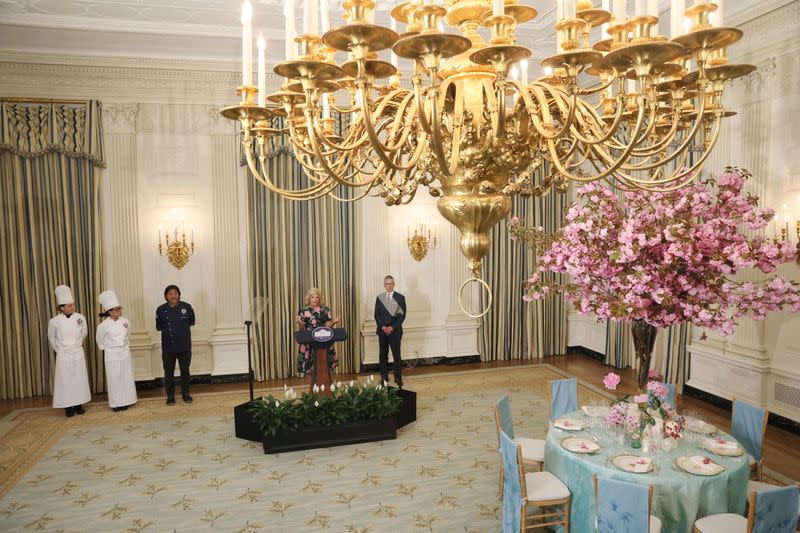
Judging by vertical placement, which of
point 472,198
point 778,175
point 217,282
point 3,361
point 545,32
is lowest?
point 3,361

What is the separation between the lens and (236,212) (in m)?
7.77

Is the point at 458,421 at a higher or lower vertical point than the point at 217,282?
lower

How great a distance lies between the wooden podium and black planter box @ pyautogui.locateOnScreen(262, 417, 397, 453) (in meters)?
0.64

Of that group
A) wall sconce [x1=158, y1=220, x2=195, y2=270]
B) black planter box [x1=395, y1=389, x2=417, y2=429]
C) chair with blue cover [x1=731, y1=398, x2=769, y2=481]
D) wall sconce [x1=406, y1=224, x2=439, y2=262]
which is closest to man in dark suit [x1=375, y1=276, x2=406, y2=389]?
wall sconce [x1=406, y1=224, x2=439, y2=262]

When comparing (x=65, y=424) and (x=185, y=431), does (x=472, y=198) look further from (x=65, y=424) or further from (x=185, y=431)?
(x=65, y=424)

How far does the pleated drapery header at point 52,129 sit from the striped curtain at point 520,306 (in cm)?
597

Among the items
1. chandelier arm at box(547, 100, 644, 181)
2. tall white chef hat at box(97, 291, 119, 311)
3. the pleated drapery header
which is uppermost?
the pleated drapery header

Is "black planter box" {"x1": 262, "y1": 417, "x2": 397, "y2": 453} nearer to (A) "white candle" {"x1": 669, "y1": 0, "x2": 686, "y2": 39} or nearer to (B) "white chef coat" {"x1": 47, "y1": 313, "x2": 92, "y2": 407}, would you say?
(B) "white chef coat" {"x1": 47, "y1": 313, "x2": 92, "y2": 407}

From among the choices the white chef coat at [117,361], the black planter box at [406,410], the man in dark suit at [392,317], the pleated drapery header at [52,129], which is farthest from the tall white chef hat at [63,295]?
the black planter box at [406,410]

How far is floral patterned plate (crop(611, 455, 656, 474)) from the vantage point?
3.25m

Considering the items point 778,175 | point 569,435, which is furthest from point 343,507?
point 778,175

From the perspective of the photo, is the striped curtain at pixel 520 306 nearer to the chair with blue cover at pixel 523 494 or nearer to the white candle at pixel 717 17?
the chair with blue cover at pixel 523 494

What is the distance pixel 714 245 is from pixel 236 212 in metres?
6.31

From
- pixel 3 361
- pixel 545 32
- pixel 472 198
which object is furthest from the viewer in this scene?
pixel 3 361
